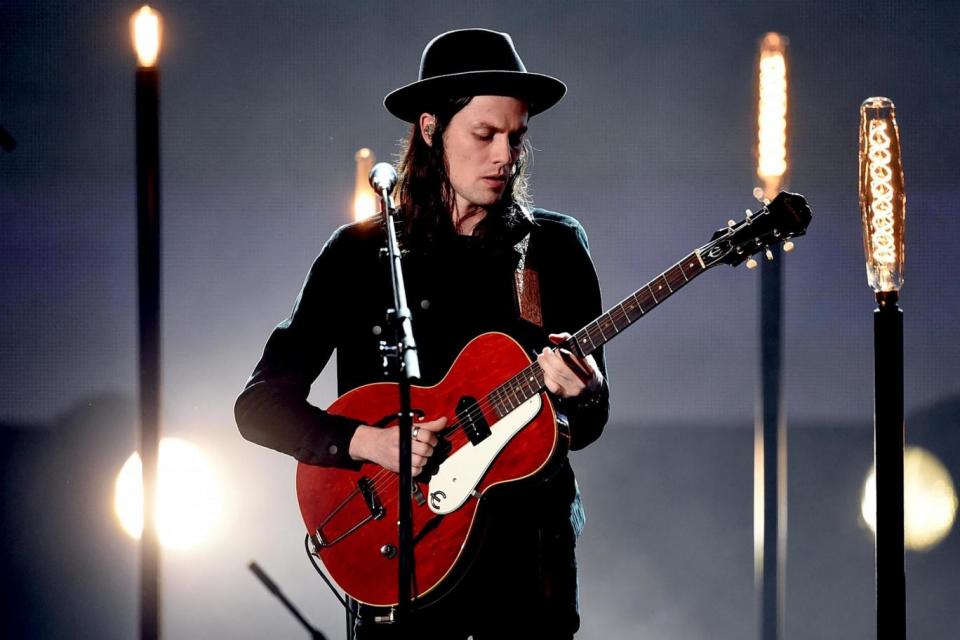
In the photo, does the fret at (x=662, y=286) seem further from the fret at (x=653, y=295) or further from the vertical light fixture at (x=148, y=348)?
the vertical light fixture at (x=148, y=348)

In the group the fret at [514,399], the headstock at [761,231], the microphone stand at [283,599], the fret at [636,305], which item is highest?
the headstock at [761,231]

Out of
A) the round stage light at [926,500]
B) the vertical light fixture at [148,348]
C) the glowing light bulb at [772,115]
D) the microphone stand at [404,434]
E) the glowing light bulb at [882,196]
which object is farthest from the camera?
the round stage light at [926,500]

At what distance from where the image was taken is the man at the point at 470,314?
2045 millimetres

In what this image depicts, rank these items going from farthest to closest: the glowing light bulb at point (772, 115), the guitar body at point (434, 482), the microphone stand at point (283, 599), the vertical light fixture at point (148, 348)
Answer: the glowing light bulb at point (772, 115) → the microphone stand at point (283, 599) → the vertical light fixture at point (148, 348) → the guitar body at point (434, 482)

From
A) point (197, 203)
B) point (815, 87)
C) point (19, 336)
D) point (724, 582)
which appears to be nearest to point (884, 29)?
point (815, 87)

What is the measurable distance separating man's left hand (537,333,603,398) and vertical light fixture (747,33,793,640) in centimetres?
191

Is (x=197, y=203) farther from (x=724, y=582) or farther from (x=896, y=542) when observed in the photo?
(x=896, y=542)

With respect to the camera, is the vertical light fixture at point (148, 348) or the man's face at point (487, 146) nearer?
the man's face at point (487, 146)

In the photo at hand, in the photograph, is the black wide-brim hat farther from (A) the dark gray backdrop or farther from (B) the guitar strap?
(A) the dark gray backdrop

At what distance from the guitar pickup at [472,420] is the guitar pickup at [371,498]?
27 cm

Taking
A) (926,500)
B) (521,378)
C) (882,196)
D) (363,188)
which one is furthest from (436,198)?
(926,500)

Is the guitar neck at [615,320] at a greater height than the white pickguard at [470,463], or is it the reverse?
the guitar neck at [615,320]

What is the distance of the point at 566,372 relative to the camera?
202 centimetres

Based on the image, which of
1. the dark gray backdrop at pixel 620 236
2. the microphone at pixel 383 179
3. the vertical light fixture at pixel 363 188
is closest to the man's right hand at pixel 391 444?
the microphone at pixel 383 179
